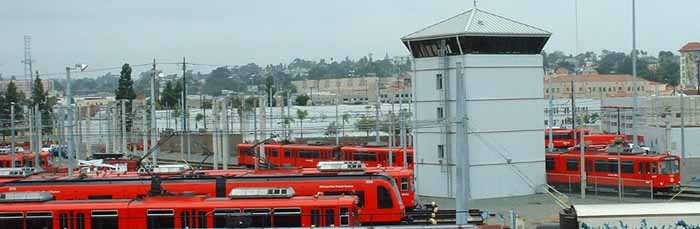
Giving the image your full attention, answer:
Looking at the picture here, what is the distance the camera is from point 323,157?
4444 cm

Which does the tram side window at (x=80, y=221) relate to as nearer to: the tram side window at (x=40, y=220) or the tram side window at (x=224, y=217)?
the tram side window at (x=40, y=220)

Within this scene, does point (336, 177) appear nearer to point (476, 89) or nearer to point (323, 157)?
point (476, 89)

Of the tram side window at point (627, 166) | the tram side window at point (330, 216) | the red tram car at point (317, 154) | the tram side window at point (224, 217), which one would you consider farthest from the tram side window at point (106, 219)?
the tram side window at point (627, 166)

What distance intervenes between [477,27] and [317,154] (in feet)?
48.1

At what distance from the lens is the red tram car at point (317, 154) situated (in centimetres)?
4019

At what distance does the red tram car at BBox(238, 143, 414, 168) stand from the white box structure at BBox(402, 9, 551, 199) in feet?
17.3

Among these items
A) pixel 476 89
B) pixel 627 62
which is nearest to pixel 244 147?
pixel 476 89

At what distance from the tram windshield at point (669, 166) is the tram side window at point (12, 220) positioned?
22711 mm

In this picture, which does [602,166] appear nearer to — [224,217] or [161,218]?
[224,217]

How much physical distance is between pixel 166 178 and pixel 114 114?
2703 cm

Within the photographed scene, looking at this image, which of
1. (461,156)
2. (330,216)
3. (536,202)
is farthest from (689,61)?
(461,156)

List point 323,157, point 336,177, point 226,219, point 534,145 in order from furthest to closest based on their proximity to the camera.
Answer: point 323,157, point 534,145, point 336,177, point 226,219

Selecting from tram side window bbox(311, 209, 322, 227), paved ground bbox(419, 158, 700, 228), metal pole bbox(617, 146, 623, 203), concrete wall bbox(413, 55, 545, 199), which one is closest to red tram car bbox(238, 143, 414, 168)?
concrete wall bbox(413, 55, 545, 199)

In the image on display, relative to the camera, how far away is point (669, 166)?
3309 centimetres
